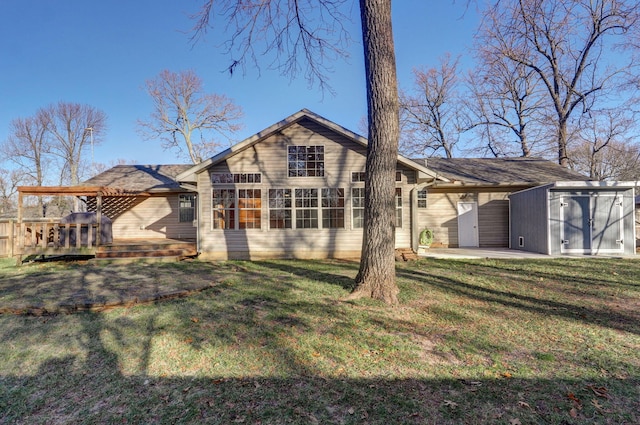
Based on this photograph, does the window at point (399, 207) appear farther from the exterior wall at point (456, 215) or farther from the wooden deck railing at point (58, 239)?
the wooden deck railing at point (58, 239)

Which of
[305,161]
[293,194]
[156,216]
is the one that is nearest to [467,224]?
[305,161]

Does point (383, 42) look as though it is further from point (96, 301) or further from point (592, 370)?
point (96, 301)

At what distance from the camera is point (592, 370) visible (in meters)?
2.95

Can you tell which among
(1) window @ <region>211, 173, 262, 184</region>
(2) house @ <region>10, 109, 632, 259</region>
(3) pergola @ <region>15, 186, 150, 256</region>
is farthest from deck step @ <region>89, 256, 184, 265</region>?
(1) window @ <region>211, 173, 262, 184</region>

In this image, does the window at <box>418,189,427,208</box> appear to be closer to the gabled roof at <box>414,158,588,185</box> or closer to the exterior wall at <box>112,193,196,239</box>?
the gabled roof at <box>414,158,588,185</box>

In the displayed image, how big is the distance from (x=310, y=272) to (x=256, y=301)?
2.65 metres

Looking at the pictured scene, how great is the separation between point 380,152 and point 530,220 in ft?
29.8

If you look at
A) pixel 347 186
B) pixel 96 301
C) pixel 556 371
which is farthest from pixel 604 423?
pixel 347 186

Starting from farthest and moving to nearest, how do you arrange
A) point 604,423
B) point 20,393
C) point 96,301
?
1. point 96,301
2. point 20,393
3. point 604,423

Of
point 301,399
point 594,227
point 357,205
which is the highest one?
point 357,205

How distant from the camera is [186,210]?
13.6 metres

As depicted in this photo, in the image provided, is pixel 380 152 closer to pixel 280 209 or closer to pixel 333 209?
pixel 333 209

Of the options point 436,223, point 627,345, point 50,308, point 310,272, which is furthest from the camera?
point 436,223

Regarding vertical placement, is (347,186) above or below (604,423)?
above
